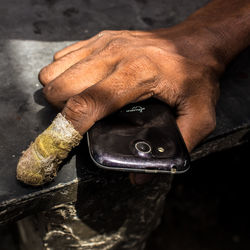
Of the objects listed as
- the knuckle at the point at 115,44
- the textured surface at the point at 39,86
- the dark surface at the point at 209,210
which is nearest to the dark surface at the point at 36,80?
the textured surface at the point at 39,86

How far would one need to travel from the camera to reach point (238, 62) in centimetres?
127

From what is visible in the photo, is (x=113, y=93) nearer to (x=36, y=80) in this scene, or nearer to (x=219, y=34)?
(x=36, y=80)

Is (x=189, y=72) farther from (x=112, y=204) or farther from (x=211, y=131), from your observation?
(x=112, y=204)

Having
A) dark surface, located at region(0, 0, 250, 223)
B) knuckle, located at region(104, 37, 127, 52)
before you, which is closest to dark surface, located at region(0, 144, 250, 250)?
dark surface, located at region(0, 0, 250, 223)

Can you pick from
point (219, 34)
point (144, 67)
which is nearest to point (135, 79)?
point (144, 67)

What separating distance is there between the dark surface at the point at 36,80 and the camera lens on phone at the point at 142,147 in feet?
0.55

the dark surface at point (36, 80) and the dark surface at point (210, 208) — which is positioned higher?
the dark surface at point (36, 80)

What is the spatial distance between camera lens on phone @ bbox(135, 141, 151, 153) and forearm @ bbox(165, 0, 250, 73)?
0.40 meters

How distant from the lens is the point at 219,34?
1.12 m

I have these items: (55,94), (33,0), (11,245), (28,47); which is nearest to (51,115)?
(55,94)

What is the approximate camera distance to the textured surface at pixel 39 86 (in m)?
0.88

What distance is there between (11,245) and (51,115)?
56.4 inches

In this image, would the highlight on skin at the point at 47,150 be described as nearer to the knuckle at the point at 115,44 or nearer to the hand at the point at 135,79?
the hand at the point at 135,79

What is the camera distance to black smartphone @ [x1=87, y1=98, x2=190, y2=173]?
778 millimetres
